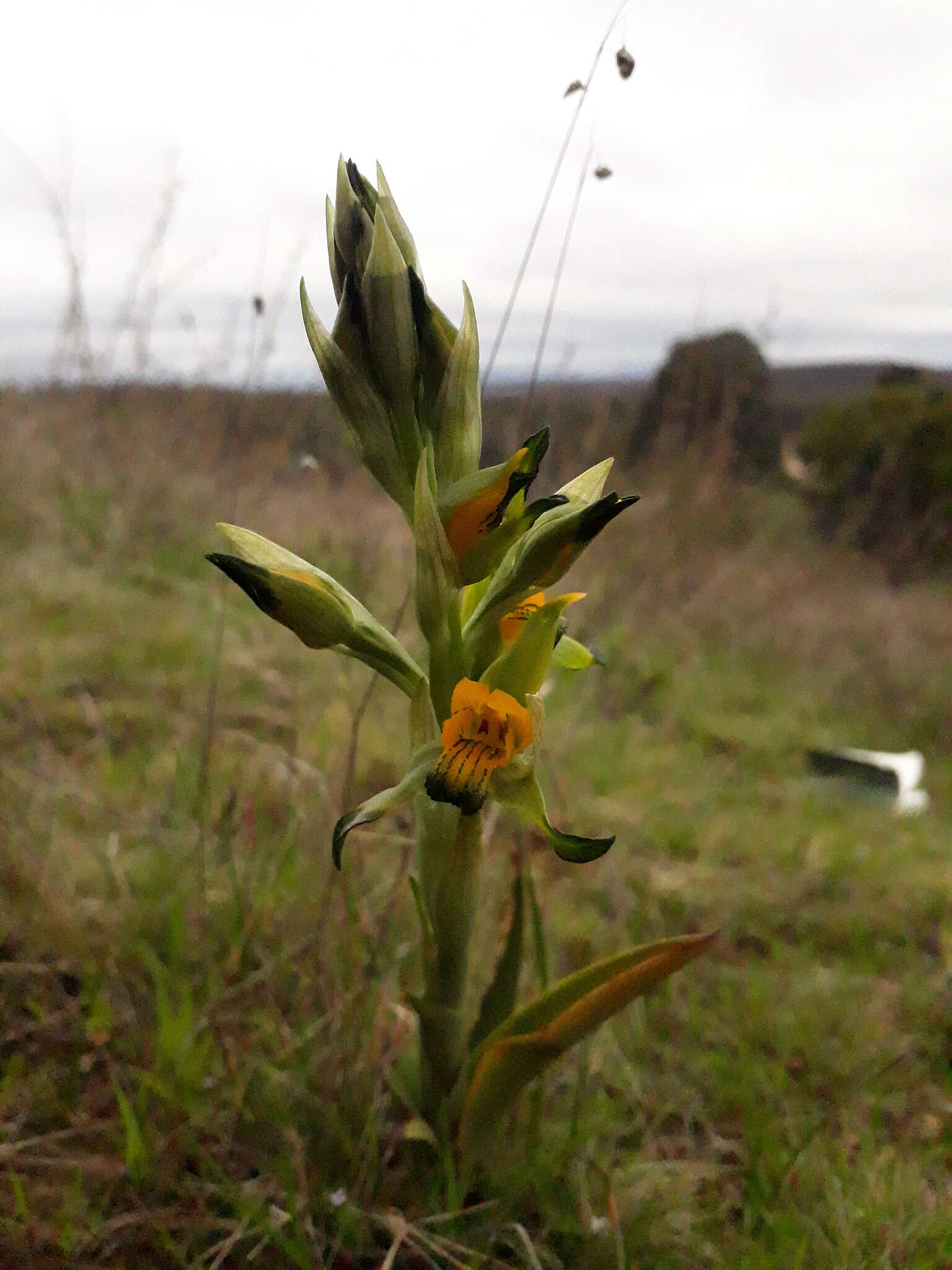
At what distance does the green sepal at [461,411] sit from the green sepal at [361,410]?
0.20ft

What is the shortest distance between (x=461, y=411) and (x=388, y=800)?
0.48m

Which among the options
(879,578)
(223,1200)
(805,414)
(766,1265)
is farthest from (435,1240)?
(805,414)

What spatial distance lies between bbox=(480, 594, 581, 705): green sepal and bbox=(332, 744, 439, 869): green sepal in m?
0.11

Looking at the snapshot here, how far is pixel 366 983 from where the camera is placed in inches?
57.6

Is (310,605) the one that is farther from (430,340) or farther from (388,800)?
(430,340)

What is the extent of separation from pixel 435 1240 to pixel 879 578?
26.3 feet

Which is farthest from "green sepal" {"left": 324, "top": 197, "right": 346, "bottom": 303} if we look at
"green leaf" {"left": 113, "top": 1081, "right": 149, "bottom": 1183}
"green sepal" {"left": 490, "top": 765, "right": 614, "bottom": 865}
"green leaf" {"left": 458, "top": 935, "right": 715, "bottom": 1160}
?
"green leaf" {"left": 113, "top": 1081, "right": 149, "bottom": 1183}

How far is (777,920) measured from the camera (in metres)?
2.36

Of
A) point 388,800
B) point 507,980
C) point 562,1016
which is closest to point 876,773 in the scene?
point 507,980

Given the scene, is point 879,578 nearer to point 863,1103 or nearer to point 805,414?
point 805,414

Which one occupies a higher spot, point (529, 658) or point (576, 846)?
point (529, 658)

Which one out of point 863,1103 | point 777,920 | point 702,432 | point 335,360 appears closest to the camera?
point 335,360

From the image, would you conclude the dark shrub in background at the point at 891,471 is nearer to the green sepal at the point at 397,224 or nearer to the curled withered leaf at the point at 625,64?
the curled withered leaf at the point at 625,64

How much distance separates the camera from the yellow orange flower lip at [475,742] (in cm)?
103
